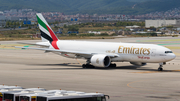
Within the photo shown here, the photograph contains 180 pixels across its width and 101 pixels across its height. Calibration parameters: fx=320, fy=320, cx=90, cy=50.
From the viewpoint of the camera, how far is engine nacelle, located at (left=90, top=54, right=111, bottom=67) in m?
40.0

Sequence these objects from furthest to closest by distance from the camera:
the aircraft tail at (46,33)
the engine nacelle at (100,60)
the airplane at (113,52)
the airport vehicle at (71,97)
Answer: the aircraft tail at (46,33)
the engine nacelle at (100,60)
the airplane at (113,52)
the airport vehicle at (71,97)

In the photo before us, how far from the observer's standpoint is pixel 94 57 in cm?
4103

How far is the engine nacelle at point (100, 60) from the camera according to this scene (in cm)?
4000

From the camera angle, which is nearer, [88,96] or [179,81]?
[88,96]

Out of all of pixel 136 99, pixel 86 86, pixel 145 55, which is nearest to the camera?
pixel 136 99

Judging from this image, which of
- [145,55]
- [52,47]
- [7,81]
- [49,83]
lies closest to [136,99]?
[49,83]

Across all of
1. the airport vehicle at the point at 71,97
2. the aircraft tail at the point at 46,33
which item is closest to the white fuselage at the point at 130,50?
the aircraft tail at the point at 46,33

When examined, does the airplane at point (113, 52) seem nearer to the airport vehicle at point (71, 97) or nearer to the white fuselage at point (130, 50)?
the white fuselage at point (130, 50)

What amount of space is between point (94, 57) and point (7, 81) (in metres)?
14.2

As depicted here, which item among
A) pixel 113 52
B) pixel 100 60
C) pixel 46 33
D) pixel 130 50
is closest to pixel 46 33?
pixel 46 33

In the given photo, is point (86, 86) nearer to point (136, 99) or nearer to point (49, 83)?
point (49, 83)

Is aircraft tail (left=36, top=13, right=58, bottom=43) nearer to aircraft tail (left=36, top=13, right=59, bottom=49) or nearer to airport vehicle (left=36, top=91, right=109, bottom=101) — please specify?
aircraft tail (left=36, top=13, right=59, bottom=49)

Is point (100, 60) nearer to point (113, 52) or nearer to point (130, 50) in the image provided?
point (113, 52)

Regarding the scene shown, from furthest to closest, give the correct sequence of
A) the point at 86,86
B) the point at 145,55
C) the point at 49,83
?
1. the point at 145,55
2. the point at 49,83
3. the point at 86,86
